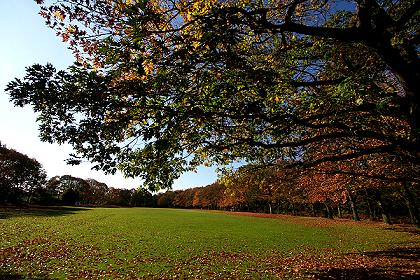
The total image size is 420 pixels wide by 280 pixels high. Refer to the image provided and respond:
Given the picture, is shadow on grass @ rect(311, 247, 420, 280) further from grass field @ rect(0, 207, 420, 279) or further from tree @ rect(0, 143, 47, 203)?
tree @ rect(0, 143, 47, 203)

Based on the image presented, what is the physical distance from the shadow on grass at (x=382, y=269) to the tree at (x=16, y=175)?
7882 centimetres

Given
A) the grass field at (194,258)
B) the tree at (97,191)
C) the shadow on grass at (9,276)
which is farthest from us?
the tree at (97,191)

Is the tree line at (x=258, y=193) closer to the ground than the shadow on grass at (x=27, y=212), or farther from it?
farther from it

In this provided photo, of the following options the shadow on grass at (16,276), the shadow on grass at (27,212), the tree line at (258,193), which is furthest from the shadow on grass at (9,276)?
the shadow on grass at (27,212)

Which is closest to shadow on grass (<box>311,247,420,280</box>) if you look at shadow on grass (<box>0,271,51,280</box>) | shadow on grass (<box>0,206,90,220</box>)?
shadow on grass (<box>0,271,51,280</box>)

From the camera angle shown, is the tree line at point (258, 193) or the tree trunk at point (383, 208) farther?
the tree trunk at point (383, 208)

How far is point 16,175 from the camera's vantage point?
235 ft

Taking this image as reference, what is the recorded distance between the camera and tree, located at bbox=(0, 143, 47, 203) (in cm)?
6856

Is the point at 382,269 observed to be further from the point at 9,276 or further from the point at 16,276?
the point at 9,276

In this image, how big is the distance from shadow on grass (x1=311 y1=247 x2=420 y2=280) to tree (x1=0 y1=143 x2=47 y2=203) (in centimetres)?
7882

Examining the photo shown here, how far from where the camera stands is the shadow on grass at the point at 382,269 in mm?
11773

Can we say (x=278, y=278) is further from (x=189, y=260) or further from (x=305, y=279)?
(x=189, y=260)

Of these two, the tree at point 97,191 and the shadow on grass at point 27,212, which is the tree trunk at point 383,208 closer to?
the shadow on grass at point 27,212

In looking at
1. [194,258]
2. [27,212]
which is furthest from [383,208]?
[27,212]
